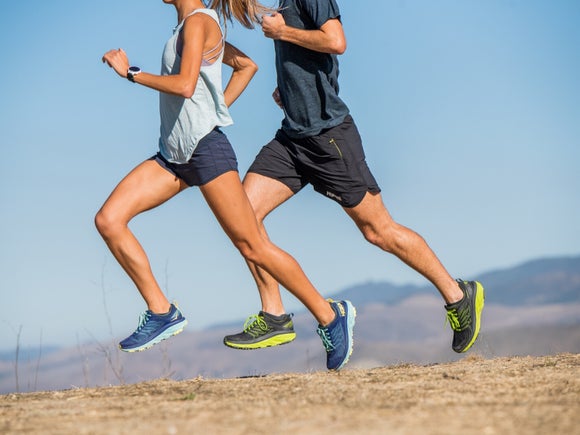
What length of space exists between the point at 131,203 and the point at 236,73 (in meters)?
1.20

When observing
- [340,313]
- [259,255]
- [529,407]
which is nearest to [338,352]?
[340,313]

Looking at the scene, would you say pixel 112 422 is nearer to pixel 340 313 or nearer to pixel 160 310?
pixel 160 310

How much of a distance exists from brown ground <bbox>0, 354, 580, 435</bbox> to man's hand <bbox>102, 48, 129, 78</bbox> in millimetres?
1734

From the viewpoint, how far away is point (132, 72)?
16.3ft

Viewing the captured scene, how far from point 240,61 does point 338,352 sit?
6.39 feet

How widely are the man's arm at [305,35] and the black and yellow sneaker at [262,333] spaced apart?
1.79 meters

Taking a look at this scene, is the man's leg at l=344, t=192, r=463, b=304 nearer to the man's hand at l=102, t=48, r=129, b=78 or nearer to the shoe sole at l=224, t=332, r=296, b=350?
the shoe sole at l=224, t=332, r=296, b=350

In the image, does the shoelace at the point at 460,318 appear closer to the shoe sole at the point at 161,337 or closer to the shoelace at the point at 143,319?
the shoe sole at the point at 161,337

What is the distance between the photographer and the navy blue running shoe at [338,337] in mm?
5828

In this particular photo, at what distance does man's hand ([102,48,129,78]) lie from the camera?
500cm

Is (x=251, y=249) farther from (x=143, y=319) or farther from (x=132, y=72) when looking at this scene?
(x=132, y=72)

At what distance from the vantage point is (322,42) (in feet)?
18.4

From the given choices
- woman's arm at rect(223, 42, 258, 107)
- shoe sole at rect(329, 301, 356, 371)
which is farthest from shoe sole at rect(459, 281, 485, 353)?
woman's arm at rect(223, 42, 258, 107)

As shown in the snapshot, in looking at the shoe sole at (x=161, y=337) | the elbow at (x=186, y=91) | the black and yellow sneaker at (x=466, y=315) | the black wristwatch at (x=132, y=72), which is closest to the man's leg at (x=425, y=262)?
the black and yellow sneaker at (x=466, y=315)
